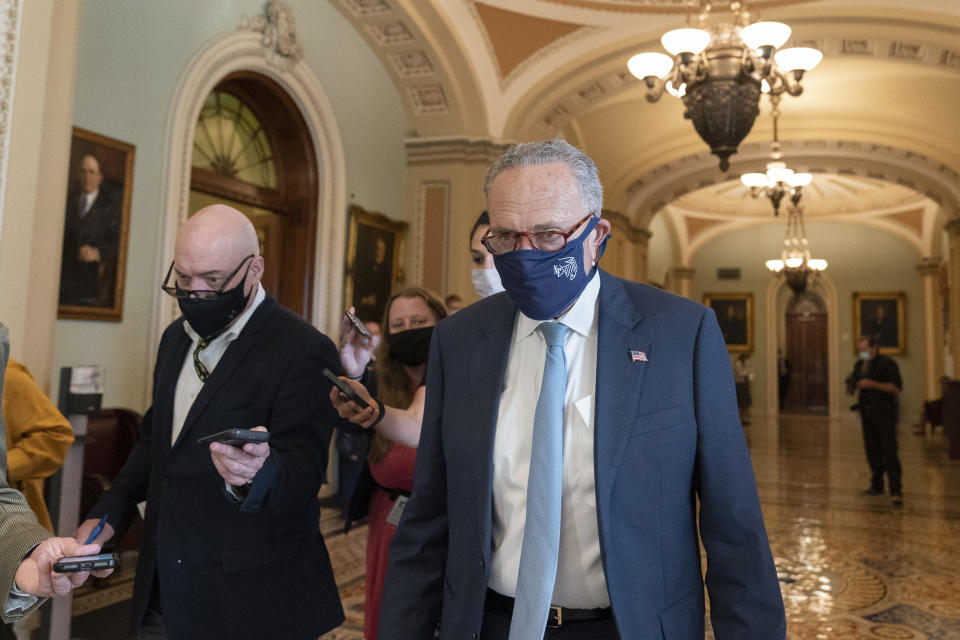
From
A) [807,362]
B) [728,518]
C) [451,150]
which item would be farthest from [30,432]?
[807,362]

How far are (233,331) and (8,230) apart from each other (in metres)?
1.69

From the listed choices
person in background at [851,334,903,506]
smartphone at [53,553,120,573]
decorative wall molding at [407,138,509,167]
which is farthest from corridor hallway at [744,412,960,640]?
decorative wall molding at [407,138,509,167]

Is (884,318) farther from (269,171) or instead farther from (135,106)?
(135,106)

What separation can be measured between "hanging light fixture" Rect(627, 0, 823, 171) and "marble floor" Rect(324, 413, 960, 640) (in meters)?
3.09

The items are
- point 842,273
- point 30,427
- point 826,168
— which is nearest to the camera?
point 30,427

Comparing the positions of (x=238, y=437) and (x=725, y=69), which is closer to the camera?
(x=238, y=437)

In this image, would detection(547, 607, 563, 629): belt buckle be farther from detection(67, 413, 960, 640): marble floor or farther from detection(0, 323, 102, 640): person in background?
detection(67, 413, 960, 640): marble floor

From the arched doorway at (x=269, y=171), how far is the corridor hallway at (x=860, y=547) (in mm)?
4682

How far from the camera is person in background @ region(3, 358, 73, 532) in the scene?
2871 millimetres

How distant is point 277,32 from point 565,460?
595 centimetres

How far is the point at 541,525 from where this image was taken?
1384mm

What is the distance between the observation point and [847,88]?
1048cm

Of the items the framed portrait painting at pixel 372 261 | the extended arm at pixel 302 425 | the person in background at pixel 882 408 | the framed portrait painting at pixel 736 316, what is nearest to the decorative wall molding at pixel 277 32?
the framed portrait painting at pixel 372 261

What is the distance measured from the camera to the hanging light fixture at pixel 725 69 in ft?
18.7
